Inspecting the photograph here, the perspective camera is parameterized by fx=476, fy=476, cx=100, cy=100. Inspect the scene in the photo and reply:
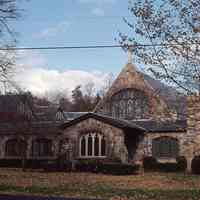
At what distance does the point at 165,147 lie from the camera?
4325 cm

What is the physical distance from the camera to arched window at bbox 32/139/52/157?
4506 centimetres

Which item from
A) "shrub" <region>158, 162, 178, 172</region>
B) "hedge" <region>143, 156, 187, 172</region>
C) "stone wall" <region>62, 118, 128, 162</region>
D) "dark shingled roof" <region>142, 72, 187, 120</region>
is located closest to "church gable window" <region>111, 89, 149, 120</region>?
"hedge" <region>143, 156, 187, 172</region>

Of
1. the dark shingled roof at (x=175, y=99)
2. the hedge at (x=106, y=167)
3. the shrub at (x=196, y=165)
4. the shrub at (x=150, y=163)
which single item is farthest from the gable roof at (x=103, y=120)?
the dark shingled roof at (x=175, y=99)

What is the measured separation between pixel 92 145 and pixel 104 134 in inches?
53.9

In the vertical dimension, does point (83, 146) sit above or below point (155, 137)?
below

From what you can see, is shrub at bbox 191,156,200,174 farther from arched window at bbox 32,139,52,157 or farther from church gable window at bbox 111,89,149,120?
arched window at bbox 32,139,52,157

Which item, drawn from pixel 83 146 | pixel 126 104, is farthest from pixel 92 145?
pixel 126 104

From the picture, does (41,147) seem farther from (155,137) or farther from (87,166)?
(87,166)

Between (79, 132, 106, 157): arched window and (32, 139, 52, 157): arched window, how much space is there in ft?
19.3

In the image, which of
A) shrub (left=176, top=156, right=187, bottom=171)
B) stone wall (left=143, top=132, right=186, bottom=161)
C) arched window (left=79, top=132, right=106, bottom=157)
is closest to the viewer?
shrub (left=176, top=156, right=187, bottom=171)

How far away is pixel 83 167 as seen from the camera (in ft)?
116

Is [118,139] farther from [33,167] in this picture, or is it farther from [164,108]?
[164,108]

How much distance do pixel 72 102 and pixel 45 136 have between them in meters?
64.9

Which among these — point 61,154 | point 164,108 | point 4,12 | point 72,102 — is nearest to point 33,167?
point 61,154
